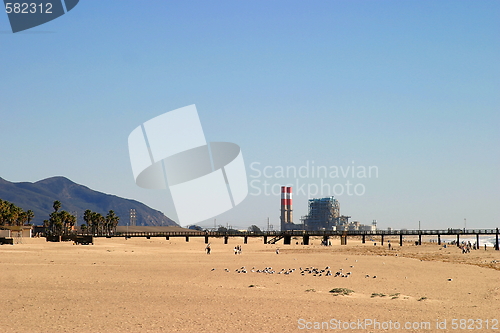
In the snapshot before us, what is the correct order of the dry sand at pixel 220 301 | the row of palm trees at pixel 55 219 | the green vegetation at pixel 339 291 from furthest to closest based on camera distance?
the row of palm trees at pixel 55 219 → the green vegetation at pixel 339 291 → the dry sand at pixel 220 301

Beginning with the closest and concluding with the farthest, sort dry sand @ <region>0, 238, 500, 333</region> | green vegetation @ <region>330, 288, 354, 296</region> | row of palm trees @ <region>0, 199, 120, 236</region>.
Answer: dry sand @ <region>0, 238, 500, 333</region>
green vegetation @ <region>330, 288, 354, 296</region>
row of palm trees @ <region>0, 199, 120, 236</region>

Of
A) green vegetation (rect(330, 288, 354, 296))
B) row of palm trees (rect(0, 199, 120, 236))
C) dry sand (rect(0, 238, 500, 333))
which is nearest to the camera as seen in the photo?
dry sand (rect(0, 238, 500, 333))

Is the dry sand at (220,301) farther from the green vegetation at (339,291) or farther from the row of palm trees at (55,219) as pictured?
the row of palm trees at (55,219)

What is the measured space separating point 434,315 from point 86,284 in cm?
1415

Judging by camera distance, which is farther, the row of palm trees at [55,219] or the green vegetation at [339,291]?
the row of palm trees at [55,219]

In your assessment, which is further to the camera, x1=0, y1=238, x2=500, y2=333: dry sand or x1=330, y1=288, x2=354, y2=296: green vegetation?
x1=330, y1=288, x2=354, y2=296: green vegetation

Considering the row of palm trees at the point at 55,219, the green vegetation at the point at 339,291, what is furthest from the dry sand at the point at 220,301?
the row of palm trees at the point at 55,219

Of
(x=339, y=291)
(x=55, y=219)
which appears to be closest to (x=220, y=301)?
(x=339, y=291)

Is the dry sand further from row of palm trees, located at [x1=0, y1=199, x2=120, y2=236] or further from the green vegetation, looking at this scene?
row of palm trees, located at [x1=0, y1=199, x2=120, y2=236]

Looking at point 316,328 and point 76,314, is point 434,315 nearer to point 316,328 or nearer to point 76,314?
point 316,328

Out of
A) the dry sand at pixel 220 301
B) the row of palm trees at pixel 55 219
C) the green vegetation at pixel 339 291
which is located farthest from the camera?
the row of palm trees at pixel 55 219

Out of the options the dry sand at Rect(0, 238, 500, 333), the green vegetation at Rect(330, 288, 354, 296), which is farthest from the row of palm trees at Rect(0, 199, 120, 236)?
the green vegetation at Rect(330, 288, 354, 296)

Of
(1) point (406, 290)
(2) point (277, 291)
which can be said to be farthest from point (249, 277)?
(1) point (406, 290)

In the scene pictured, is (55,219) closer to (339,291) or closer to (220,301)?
(339,291)
